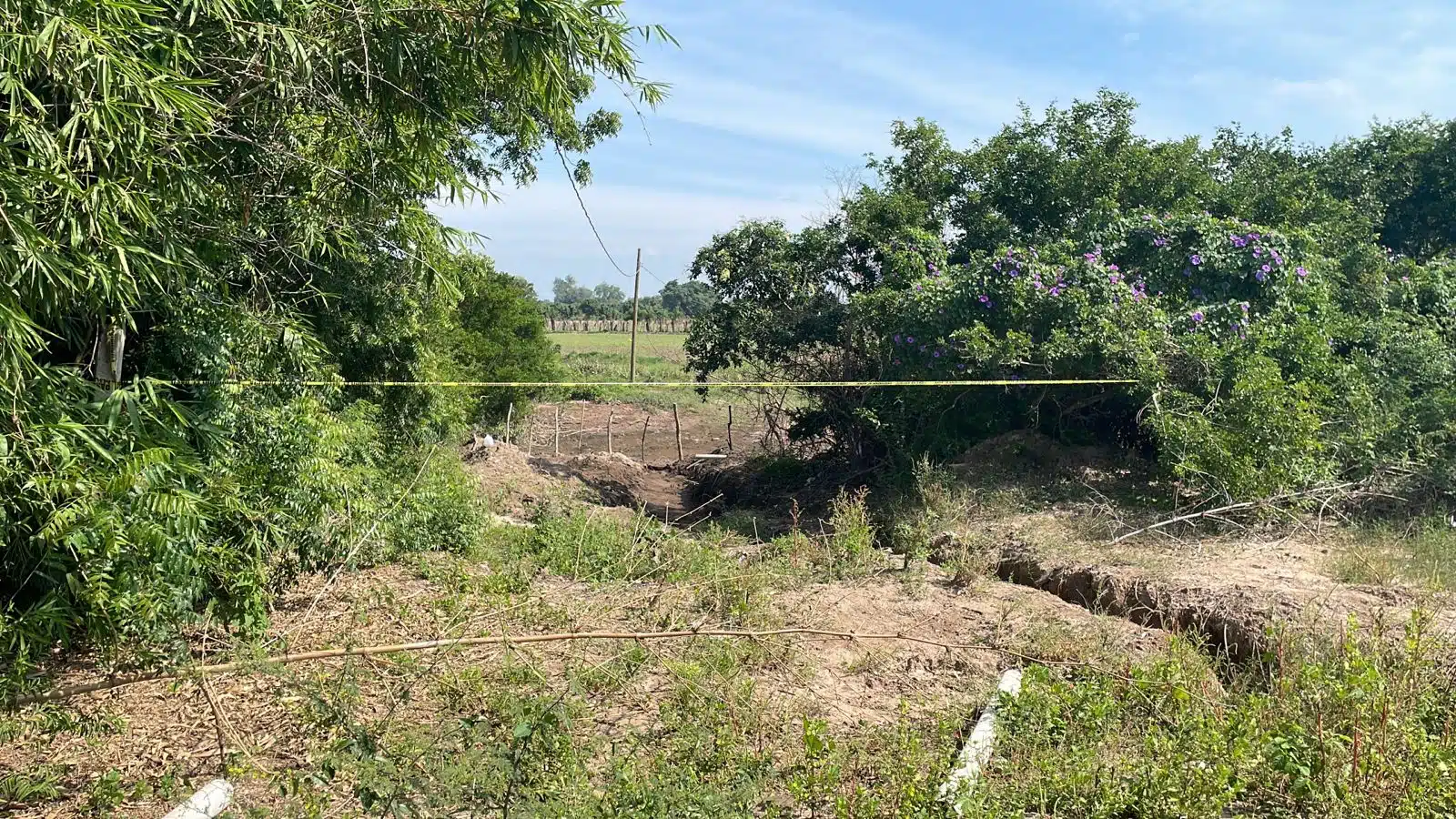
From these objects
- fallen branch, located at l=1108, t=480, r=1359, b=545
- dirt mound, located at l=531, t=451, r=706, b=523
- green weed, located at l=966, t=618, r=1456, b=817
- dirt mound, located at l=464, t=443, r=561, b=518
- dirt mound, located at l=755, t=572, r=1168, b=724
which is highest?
fallen branch, located at l=1108, t=480, r=1359, b=545

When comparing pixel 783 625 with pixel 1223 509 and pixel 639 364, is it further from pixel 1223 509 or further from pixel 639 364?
pixel 639 364

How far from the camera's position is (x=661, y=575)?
6898mm

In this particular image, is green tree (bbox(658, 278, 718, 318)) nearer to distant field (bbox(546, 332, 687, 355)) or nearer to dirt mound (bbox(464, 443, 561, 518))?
distant field (bbox(546, 332, 687, 355))

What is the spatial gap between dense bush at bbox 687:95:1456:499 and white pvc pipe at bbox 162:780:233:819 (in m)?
7.03

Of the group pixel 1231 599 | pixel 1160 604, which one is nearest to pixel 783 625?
pixel 1160 604

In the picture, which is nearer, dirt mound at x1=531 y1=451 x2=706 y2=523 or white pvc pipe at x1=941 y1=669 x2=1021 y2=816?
white pvc pipe at x1=941 y1=669 x2=1021 y2=816

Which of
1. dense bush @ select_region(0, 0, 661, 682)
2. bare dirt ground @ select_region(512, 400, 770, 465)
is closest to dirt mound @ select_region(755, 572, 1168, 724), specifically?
dense bush @ select_region(0, 0, 661, 682)

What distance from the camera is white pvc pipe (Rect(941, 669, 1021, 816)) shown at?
3.40 metres

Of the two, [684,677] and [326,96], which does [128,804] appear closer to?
[684,677]

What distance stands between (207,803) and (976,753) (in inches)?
110

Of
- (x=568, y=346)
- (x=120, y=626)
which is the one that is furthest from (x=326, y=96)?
(x=568, y=346)

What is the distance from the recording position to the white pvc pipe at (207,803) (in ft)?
11.3

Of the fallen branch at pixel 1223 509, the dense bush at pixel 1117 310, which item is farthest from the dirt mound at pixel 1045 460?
the fallen branch at pixel 1223 509

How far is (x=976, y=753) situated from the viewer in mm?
3805
